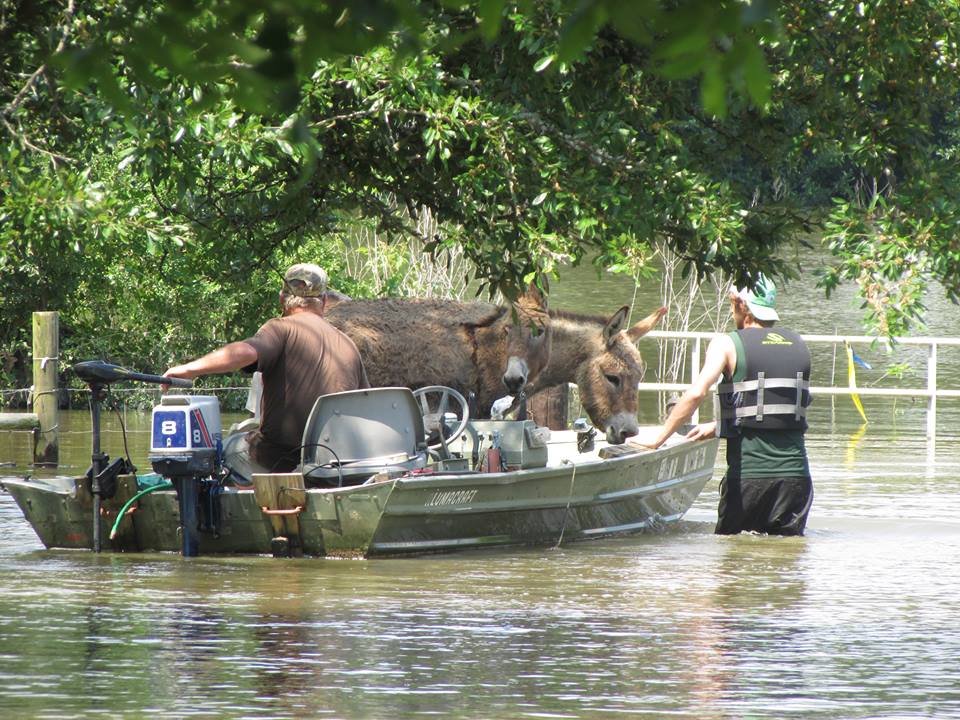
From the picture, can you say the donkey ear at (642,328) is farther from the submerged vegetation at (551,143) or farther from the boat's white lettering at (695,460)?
the boat's white lettering at (695,460)

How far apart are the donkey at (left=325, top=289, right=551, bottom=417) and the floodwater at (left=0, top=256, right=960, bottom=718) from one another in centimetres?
322

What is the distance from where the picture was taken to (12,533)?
11.2m

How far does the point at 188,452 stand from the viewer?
30.7ft

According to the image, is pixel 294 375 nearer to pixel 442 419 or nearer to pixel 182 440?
pixel 182 440

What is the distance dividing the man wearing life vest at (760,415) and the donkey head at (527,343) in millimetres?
3171

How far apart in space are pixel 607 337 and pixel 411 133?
3.05 metres

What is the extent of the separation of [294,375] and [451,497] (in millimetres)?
1111

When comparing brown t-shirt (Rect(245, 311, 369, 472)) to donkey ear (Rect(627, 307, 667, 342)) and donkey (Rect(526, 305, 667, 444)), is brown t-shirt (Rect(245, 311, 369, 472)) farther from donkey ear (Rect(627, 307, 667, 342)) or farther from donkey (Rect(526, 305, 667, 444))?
donkey ear (Rect(627, 307, 667, 342))

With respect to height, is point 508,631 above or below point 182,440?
below

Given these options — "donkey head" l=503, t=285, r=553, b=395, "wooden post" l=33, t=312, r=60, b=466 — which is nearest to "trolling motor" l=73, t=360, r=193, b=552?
"donkey head" l=503, t=285, r=553, b=395

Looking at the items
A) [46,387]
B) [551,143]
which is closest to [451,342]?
[551,143]

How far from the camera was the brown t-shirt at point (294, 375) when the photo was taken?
10070 millimetres

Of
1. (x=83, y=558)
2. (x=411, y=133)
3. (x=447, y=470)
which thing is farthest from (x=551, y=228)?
(x=83, y=558)

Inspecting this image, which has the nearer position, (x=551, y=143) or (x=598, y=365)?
(x=551, y=143)
